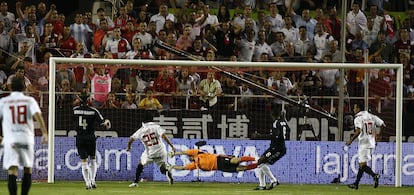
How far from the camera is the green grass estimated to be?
69.7 feet

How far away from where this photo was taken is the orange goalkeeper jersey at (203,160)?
25.0m

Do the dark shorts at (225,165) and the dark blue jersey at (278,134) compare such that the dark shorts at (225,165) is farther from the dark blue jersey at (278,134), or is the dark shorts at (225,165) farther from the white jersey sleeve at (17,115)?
the white jersey sleeve at (17,115)

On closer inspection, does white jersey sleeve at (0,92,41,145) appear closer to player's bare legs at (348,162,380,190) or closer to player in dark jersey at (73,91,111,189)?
player in dark jersey at (73,91,111,189)

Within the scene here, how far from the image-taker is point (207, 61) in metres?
25.4

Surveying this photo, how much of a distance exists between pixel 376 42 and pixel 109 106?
775 centimetres

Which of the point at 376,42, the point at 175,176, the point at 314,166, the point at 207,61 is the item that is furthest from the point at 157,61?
the point at 376,42

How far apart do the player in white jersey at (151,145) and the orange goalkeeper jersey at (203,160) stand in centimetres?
75

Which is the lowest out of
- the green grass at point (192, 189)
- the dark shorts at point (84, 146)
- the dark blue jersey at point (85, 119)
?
the green grass at point (192, 189)

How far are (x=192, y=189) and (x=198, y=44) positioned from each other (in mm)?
5987

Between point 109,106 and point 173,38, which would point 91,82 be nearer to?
point 109,106

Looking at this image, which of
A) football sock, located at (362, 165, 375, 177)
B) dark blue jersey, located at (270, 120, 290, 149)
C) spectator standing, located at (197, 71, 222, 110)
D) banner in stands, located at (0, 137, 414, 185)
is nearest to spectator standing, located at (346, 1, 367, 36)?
banner in stands, located at (0, 137, 414, 185)

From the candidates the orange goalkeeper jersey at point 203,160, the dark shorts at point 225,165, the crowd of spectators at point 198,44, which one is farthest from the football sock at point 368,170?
the orange goalkeeper jersey at point 203,160

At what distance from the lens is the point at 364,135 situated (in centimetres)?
2444

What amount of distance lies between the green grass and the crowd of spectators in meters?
2.13
